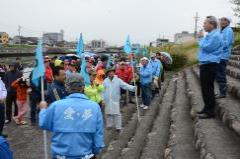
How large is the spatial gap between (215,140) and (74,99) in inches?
108

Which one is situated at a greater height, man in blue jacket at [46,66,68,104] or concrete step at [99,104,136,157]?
man in blue jacket at [46,66,68,104]

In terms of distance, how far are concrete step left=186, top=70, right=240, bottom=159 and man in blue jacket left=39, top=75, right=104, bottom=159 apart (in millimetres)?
1756

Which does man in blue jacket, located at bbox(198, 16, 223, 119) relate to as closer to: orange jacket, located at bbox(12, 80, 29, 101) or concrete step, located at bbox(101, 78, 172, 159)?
concrete step, located at bbox(101, 78, 172, 159)

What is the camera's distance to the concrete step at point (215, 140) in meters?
5.71

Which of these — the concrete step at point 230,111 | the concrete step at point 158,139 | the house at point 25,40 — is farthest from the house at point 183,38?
the concrete step at point 230,111

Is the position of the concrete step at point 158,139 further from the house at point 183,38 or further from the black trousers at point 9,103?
the house at point 183,38

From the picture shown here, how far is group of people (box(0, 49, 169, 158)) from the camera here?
4.64 metres

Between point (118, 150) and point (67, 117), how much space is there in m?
4.63

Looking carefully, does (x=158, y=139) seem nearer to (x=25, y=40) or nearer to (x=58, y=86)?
(x=58, y=86)

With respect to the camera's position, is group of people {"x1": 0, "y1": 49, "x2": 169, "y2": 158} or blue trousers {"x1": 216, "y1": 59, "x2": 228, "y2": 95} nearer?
group of people {"x1": 0, "y1": 49, "x2": 169, "y2": 158}

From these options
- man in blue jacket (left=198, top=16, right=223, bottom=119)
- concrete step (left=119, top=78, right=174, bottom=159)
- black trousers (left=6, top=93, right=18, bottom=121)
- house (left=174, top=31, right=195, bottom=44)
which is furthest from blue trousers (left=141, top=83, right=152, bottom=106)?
house (left=174, top=31, right=195, bottom=44)

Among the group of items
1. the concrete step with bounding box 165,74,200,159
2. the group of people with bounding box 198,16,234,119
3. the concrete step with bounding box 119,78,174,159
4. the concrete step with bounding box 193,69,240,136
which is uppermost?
the group of people with bounding box 198,16,234,119

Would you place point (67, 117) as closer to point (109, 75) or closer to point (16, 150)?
point (16, 150)

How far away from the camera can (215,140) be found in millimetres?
6438
